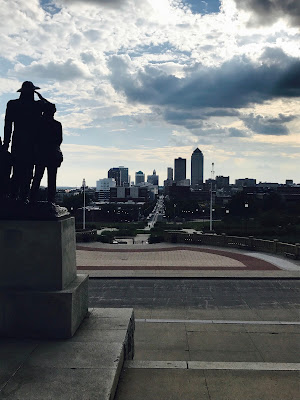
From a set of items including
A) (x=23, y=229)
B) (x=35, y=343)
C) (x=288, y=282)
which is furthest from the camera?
(x=288, y=282)

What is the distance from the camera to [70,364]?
19.2 feet

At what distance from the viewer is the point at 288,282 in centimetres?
1661

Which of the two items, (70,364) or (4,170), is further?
(4,170)

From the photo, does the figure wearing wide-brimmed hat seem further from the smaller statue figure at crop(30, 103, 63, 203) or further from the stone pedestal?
the stone pedestal

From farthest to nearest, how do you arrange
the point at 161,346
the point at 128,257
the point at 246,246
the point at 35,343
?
the point at 246,246 < the point at 128,257 < the point at 161,346 < the point at 35,343

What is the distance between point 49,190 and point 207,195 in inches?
7424

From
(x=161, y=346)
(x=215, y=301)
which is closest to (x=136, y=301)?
(x=215, y=301)

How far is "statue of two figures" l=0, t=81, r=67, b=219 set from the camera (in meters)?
7.85

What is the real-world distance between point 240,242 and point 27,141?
977 inches

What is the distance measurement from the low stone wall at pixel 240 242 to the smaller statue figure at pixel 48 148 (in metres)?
20.2

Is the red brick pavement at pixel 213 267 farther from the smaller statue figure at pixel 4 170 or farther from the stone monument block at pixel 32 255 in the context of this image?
the stone monument block at pixel 32 255

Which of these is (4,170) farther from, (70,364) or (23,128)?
(70,364)

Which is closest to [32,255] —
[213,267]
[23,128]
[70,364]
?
[70,364]

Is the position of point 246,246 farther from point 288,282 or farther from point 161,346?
point 161,346
